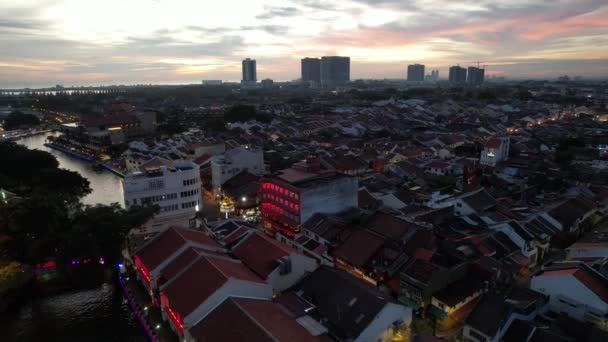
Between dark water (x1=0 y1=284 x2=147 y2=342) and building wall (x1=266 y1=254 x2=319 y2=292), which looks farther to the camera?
building wall (x1=266 y1=254 x2=319 y2=292)

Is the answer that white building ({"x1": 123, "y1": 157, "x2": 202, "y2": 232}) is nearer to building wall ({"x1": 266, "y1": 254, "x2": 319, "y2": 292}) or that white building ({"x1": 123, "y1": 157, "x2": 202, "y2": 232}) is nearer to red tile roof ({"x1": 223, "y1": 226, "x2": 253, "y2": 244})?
red tile roof ({"x1": 223, "y1": 226, "x2": 253, "y2": 244})

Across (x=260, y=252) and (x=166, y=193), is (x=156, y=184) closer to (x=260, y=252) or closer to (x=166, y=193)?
(x=166, y=193)

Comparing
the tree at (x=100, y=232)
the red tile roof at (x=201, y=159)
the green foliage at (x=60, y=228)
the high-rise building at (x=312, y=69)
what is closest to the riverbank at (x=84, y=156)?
the red tile roof at (x=201, y=159)

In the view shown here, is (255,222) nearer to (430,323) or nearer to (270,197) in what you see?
(270,197)

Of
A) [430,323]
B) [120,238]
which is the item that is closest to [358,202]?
[430,323]

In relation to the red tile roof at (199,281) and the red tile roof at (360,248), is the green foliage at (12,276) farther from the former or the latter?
the red tile roof at (360,248)

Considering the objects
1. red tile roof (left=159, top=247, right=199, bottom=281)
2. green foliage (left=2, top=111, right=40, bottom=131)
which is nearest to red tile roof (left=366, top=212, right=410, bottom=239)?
red tile roof (left=159, top=247, right=199, bottom=281)

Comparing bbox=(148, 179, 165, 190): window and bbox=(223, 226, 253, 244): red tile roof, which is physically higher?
bbox=(148, 179, 165, 190): window
